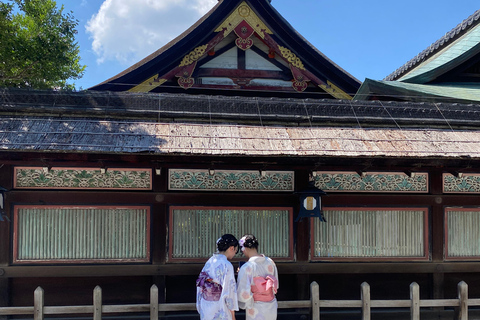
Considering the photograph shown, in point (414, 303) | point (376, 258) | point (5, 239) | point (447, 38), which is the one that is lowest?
point (414, 303)

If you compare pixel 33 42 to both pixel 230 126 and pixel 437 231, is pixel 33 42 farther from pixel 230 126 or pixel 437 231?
pixel 437 231

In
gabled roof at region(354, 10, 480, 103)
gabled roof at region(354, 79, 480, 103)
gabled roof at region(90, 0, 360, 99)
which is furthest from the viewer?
gabled roof at region(90, 0, 360, 99)

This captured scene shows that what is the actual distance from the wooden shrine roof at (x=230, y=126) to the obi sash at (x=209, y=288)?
67.0 inches

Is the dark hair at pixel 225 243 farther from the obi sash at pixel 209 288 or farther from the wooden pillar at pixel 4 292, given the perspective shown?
the wooden pillar at pixel 4 292

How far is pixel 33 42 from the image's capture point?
9.74m

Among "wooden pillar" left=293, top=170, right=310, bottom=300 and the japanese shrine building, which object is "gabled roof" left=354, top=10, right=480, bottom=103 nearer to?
the japanese shrine building

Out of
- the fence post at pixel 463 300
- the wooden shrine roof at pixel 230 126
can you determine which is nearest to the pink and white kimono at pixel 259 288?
the wooden shrine roof at pixel 230 126

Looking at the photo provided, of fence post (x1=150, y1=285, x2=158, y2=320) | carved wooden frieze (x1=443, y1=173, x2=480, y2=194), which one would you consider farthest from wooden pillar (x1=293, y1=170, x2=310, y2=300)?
carved wooden frieze (x1=443, y1=173, x2=480, y2=194)

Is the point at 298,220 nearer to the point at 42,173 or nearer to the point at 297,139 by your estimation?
the point at 297,139

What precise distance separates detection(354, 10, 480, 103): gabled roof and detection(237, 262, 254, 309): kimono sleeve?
5459 mm

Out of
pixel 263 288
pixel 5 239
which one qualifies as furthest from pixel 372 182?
pixel 5 239

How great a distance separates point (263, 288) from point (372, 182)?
2886mm

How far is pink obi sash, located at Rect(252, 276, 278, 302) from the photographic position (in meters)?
4.57

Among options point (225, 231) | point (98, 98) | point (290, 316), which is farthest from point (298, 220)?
point (98, 98)
